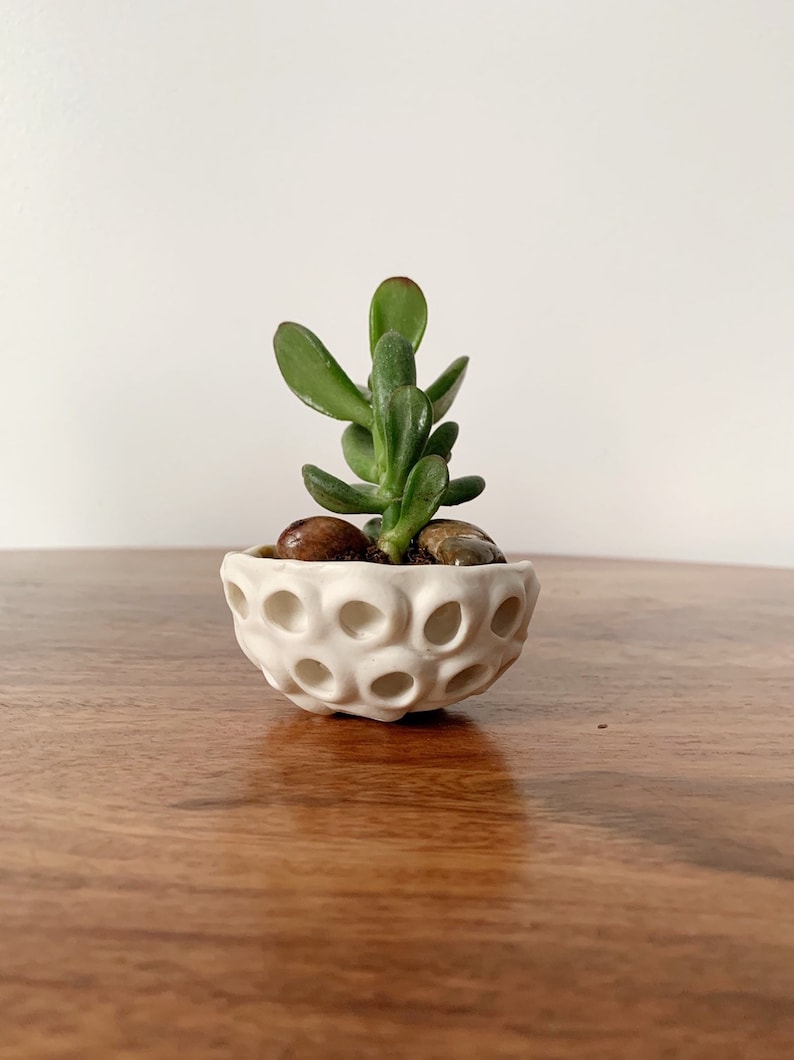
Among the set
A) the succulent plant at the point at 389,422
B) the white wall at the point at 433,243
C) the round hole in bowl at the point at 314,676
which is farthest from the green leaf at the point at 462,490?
the white wall at the point at 433,243

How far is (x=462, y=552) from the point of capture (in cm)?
52

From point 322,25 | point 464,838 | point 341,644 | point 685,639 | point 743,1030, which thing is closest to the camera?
point 743,1030

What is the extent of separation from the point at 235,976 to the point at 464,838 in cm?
13

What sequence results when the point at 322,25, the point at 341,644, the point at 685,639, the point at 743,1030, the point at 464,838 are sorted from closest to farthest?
1. the point at 743,1030
2. the point at 464,838
3. the point at 341,644
4. the point at 685,639
5. the point at 322,25

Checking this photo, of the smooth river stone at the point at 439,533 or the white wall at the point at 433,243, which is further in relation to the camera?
the white wall at the point at 433,243

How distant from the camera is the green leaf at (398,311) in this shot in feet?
1.89

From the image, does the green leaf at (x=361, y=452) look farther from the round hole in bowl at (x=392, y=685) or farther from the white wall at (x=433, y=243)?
the white wall at (x=433, y=243)

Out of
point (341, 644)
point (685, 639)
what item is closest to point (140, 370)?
point (685, 639)

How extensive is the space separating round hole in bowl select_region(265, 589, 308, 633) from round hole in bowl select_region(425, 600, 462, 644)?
65mm

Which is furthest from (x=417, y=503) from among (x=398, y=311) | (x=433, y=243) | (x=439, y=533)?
(x=433, y=243)

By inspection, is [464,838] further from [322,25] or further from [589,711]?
[322,25]

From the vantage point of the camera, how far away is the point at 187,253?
1450mm

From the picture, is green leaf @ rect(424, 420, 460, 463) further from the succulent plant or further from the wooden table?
the wooden table

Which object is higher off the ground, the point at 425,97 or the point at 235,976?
the point at 425,97
